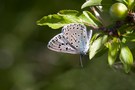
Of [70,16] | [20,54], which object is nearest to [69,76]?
[20,54]

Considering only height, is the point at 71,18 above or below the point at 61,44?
above

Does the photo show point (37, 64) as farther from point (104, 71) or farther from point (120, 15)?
point (120, 15)

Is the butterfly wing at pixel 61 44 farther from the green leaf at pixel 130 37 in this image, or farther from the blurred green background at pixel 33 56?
the blurred green background at pixel 33 56

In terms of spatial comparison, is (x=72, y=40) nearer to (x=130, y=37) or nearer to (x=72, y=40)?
(x=72, y=40)

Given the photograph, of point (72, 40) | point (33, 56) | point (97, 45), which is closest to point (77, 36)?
point (72, 40)

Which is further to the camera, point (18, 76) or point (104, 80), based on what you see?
point (18, 76)

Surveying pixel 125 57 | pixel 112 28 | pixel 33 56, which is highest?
pixel 112 28

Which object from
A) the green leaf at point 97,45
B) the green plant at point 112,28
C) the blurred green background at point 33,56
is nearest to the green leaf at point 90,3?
the green plant at point 112,28
